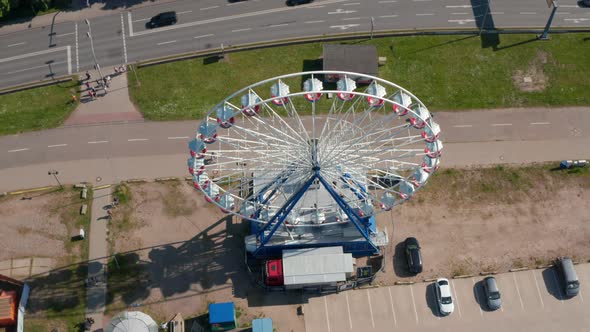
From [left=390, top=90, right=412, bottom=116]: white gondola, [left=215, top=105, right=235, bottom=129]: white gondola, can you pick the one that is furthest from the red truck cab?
[left=390, top=90, right=412, bottom=116]: white gondola

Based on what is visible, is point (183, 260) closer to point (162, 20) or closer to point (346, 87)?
point (346, 87)

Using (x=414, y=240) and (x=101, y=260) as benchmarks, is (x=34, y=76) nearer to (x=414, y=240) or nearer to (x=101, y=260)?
(x=101, y=260)

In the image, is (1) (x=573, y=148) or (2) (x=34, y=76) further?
(2) (x=34, y=76)

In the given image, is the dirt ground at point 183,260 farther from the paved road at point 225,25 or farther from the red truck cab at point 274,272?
the paved road at point 225,25

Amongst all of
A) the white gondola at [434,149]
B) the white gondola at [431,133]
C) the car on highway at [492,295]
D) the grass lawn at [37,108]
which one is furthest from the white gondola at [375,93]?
the grass lawn at [37,108]

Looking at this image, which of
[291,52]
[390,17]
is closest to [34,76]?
[291,52]

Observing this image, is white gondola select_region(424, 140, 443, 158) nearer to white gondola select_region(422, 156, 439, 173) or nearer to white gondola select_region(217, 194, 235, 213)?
white gondola select_region(422, 156, 439, 173)
